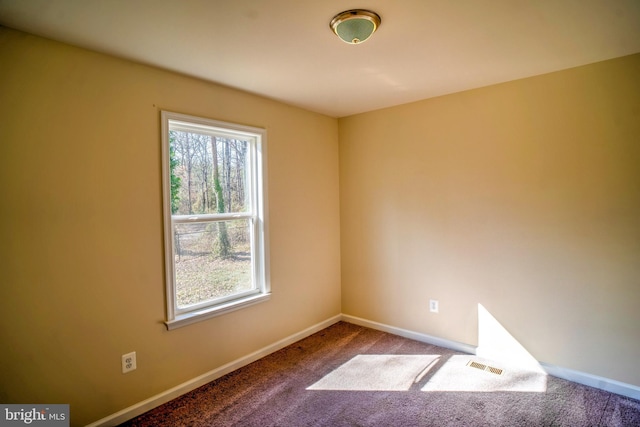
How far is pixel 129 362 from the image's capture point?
2275mm

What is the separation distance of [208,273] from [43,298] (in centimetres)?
110

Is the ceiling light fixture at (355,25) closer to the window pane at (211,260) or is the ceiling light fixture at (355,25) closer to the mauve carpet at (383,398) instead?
the window pane at (211,260)

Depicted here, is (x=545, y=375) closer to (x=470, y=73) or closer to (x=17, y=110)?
(x=470, y=73)

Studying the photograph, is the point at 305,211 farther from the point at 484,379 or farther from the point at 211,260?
the point at 484,379

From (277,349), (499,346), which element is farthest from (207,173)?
(499,346)

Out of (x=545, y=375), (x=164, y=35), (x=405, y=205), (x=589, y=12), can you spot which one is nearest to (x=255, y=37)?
(x=164, y=35)

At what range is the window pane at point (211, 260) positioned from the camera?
8.70 feet

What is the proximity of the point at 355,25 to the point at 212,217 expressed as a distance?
1813 millimetres

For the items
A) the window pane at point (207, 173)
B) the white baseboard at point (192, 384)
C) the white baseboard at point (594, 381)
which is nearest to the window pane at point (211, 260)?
the window pane at point (207, 173)

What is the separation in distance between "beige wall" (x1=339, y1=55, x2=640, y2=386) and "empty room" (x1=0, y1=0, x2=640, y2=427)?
0.7 inches

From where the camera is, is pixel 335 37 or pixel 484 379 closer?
pixel 335 37

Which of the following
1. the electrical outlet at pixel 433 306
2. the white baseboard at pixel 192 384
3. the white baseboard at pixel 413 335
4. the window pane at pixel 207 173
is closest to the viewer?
the white baseboard at pixel 192 384

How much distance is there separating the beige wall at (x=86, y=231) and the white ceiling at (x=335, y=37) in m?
0.20

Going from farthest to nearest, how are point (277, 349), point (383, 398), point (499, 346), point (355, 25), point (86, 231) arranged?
point (277, 349)
point (499, 346)
point (383, 398)
point (86, 231)
point (355, 25)
